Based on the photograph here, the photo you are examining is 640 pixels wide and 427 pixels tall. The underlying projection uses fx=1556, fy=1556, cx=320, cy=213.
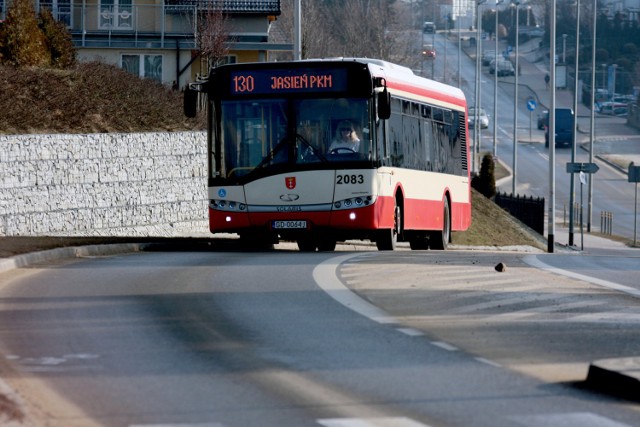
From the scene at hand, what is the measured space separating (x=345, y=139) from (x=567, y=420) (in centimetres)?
1719

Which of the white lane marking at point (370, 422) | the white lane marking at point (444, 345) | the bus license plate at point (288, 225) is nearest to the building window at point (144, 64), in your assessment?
the bus license plate at point (288, 225)

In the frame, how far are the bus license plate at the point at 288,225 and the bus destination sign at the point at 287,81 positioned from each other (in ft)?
7.21

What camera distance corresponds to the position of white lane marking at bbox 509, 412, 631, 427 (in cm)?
884

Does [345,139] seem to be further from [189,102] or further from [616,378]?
[616,378]

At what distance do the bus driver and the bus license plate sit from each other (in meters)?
1.31

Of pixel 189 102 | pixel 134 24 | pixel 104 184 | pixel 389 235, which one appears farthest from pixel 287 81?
pixel 134 24

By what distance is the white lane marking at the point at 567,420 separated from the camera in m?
8.84

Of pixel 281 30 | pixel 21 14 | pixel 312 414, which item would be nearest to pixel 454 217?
pixel 21 14

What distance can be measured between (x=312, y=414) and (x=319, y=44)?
9142 centimetres

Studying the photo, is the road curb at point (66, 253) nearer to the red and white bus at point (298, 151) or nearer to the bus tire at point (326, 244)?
the red and white bus at point (298, 151)

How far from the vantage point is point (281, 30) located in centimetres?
10862

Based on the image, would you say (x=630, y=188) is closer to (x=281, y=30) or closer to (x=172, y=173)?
(x=281, y=30)

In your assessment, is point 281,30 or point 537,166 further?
point 281,30

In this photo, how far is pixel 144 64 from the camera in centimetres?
5962
